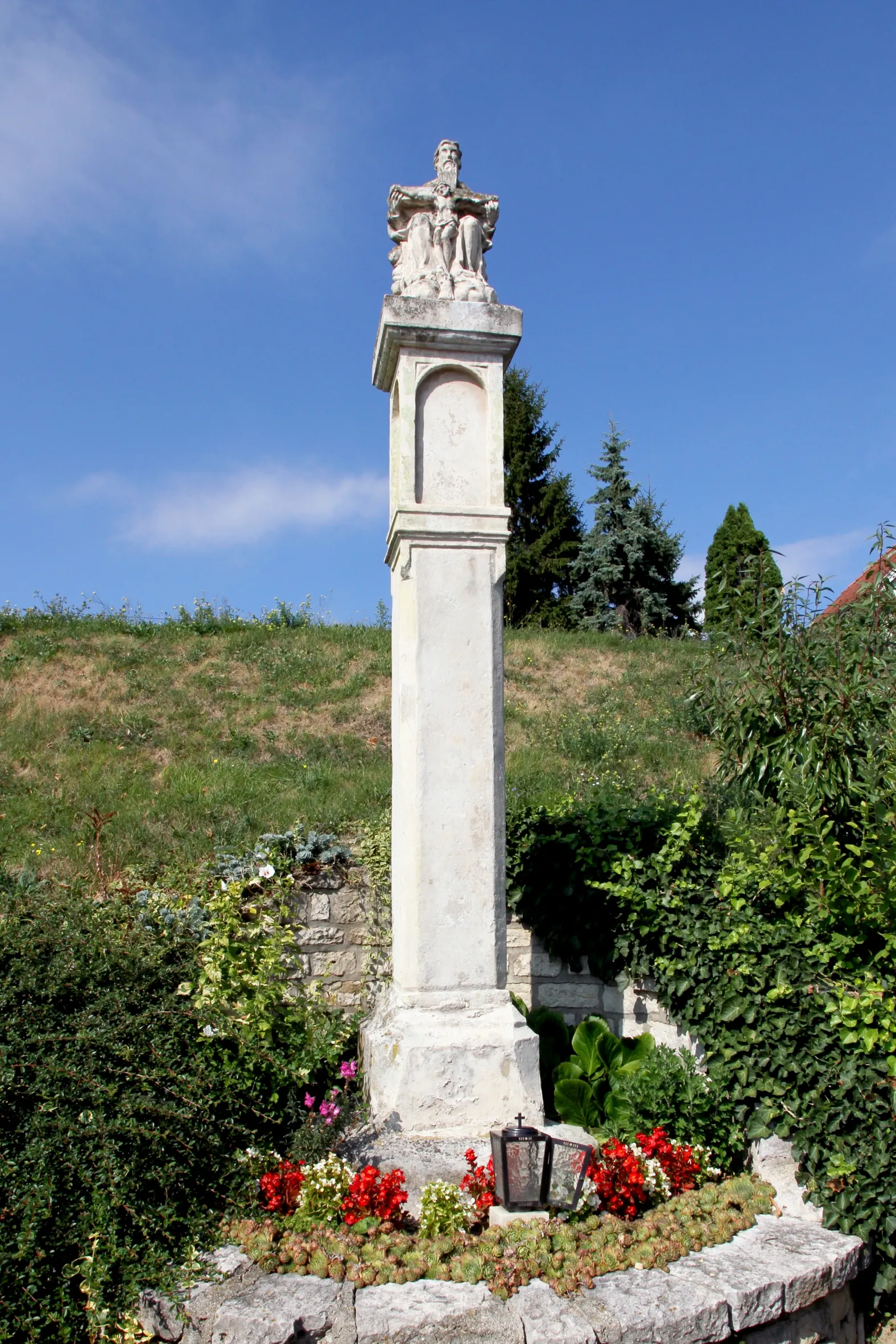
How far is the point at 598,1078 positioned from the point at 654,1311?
5.57 feet

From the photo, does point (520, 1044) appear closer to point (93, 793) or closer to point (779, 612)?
point (779, 612)

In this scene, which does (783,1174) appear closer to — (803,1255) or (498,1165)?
(803,1255)

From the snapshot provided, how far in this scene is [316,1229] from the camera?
3119mm

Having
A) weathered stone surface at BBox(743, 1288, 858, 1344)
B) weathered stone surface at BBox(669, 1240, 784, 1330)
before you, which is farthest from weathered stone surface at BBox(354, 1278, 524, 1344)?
weathered stone surface at BBox(743, 1288, 858, 1344)

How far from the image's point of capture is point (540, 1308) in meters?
2.71

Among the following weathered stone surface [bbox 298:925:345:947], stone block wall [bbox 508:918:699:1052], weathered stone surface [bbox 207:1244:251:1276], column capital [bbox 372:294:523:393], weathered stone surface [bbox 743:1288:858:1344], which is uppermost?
column capital [bbox 372:294:523:393]

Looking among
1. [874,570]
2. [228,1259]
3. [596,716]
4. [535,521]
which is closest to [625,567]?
[535,521]

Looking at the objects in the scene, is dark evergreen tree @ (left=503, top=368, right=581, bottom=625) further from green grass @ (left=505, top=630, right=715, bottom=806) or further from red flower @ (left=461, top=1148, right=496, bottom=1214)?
red flower @ (left=461, top=1148, right=496, bottom=1214)

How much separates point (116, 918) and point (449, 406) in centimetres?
334

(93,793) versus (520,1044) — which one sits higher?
(93,793)

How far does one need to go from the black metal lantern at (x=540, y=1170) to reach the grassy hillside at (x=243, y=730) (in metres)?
2.68

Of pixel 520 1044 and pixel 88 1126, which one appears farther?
pixel 520 1044

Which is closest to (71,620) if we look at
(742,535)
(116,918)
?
(116,918)

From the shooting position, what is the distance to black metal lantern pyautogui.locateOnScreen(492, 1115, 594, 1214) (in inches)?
127
